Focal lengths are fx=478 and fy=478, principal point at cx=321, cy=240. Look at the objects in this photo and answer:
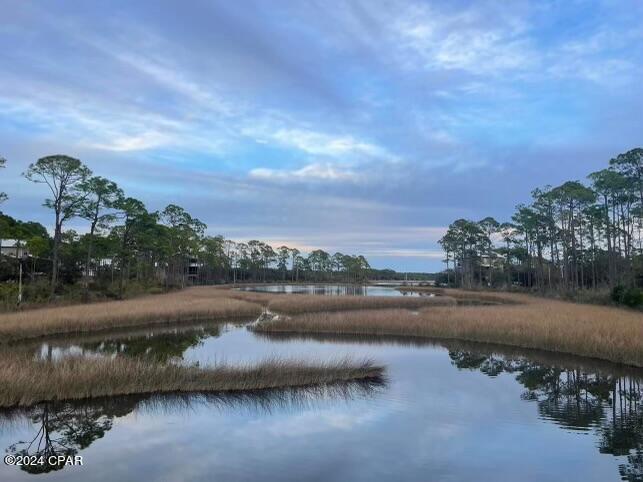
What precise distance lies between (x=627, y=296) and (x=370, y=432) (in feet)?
89.5

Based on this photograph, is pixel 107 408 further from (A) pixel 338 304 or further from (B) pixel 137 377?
(A) pixel 338 304

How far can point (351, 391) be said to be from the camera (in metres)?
12.5

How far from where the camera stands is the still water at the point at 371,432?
25.6 feet

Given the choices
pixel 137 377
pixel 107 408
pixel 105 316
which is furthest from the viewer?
pixel 105 316

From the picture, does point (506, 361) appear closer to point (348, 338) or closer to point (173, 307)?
point (348, 338)

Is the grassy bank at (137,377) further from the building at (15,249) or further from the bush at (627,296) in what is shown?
the building at (15,249)

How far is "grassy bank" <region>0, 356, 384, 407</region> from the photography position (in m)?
10.6

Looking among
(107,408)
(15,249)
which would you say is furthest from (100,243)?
(107,408)

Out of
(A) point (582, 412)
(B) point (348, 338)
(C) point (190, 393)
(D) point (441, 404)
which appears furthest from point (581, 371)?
(C) point (190, 393)

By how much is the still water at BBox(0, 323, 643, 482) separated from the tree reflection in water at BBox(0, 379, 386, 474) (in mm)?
39

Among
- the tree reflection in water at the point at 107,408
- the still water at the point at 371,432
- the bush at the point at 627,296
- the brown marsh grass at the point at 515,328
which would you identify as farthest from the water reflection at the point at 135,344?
the bush at the point at 627,296

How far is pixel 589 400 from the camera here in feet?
39.3

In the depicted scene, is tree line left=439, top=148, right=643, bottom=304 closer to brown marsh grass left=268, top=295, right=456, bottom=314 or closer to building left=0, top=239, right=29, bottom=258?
brown marsh grass left=268, top=295, right=456, bottom=314

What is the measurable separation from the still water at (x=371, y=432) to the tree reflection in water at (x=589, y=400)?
0.04 metres
